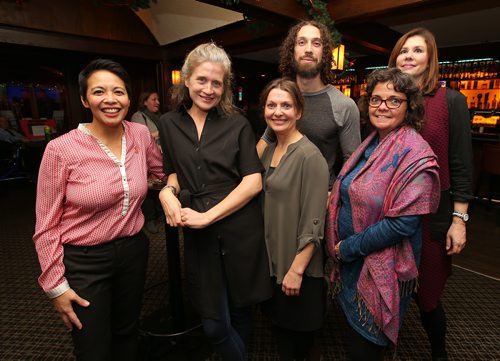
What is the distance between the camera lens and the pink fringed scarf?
1097 mm

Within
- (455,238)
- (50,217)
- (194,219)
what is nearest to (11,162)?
(50,217)

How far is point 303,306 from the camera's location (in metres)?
1.37

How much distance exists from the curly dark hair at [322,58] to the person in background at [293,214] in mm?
446

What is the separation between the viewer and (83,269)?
1.20 m

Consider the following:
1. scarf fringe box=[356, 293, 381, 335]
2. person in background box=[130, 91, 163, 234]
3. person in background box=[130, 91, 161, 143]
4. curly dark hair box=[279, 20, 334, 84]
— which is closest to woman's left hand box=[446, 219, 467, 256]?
scarf fringe box=[356, 293, 381, 335]

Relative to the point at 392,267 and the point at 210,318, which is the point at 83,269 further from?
the point at 392,267

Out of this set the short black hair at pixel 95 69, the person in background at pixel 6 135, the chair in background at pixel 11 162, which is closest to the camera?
the short black hair at pixel 95 69

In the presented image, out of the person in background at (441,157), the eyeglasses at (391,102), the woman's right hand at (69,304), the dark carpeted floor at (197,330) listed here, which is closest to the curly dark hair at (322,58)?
the person in background at (441,157)

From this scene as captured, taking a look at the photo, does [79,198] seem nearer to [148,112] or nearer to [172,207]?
[172,207]

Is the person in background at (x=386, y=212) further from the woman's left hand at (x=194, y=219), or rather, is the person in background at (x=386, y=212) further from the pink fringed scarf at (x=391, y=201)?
the woman's left hand at (x=194, y=219)

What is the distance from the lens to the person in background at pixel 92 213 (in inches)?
45.0

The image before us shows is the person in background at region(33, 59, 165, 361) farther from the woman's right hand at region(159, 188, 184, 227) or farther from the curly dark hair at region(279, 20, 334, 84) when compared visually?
the curly dark hair at region(279, 20, 334, 84)

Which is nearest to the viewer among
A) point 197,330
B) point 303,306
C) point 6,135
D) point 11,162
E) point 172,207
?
point 172,207

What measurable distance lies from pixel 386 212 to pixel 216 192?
2.25ft
